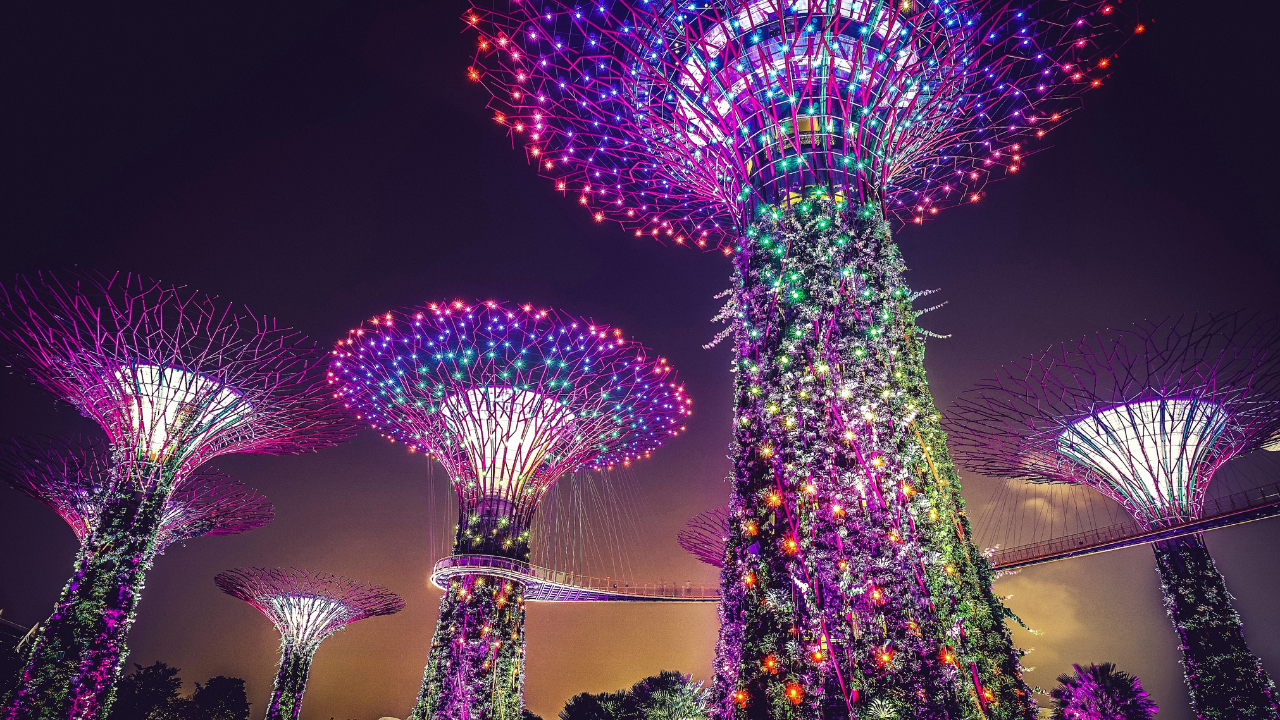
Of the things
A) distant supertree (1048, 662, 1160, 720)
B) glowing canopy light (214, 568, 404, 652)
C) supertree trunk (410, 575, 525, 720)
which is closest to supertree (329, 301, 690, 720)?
supertree trunk (410, 575, 525, 720)

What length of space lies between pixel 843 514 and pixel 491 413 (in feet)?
38.1

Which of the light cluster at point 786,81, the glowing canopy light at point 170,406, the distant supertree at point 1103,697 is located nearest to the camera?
the light cluster at point 786,81

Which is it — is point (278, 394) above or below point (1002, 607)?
above

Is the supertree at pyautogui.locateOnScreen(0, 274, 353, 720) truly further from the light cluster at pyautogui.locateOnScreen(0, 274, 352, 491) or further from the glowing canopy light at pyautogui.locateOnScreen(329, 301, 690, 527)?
the glowing canopy light at pyautogui.locateOnScreen(329, 301, 690, 527)

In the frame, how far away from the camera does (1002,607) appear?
20.2 feet

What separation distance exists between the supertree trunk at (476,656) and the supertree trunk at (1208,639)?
57.8 feet

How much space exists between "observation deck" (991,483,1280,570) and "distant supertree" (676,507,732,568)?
10644 mm

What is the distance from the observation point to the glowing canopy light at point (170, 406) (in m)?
13.7

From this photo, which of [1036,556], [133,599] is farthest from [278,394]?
[1036,556]

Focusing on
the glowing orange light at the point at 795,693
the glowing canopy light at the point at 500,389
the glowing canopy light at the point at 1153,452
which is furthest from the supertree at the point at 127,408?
the glowing canopy light at the point at 1153,452

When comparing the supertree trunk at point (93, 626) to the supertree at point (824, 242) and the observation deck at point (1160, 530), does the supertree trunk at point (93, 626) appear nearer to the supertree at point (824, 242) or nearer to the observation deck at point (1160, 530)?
the supertree at point (824, 242)

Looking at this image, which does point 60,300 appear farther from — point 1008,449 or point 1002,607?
point 1008,449

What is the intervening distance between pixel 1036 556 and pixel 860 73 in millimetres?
20078

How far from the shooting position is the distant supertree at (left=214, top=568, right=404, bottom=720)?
22.8 metres
